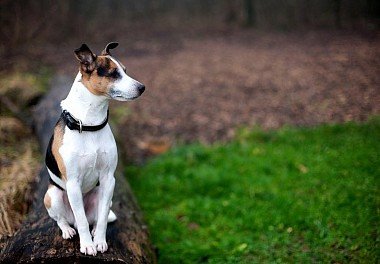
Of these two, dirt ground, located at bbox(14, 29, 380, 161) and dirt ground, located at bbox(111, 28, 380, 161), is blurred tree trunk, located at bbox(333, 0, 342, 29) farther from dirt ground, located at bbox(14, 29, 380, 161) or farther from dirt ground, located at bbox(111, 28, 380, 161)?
dirt ground, located at bbox(111, 28, 380, 161)

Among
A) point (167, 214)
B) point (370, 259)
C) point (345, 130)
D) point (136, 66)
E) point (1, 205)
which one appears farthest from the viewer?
point (136, 66)

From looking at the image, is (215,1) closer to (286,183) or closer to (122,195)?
(286,183)

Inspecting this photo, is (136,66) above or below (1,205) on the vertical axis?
below

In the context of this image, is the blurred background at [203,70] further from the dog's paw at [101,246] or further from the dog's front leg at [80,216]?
the dog's front leg at [80,216]

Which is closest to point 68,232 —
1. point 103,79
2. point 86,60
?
point 103,79

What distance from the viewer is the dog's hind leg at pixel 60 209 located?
3.29 meters

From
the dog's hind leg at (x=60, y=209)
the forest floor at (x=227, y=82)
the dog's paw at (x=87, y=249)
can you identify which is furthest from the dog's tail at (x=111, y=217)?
the forest floor at (x=227, y=82)

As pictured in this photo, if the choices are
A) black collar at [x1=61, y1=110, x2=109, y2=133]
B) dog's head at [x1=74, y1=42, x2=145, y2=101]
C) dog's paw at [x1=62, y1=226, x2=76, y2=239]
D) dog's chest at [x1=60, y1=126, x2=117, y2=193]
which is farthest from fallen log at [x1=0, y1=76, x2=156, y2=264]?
dog's head at [x1=74, y1=42, x2=145, y2=101]

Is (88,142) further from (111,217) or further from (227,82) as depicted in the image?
(227,82)

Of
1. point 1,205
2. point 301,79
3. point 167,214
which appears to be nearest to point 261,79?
point 301,79

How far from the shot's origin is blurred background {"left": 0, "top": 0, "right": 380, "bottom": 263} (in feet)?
20.2

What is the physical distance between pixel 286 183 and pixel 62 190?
3273 mm

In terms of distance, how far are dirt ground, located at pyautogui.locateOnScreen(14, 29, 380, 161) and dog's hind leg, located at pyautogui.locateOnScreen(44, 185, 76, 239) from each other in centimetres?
337

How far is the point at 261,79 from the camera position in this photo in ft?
31.4
